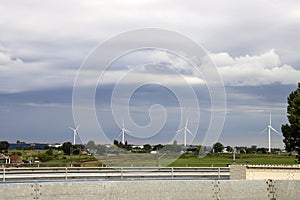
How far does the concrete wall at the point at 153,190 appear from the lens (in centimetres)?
1566

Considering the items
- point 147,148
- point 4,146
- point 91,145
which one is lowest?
point 4,146

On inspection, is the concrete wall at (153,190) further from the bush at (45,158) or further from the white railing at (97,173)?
the bush at (45,158)

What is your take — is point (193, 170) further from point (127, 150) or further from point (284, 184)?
point (284, 184)

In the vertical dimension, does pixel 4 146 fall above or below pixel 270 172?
above

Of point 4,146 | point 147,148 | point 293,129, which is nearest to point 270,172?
point 147,148

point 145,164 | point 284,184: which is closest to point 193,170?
point 145,164

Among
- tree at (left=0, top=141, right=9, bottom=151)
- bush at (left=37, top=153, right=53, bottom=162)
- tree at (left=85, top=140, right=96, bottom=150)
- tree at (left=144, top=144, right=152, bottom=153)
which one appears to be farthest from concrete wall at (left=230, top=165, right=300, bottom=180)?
tree at (left=0, top=141, right=9, bottom=151)

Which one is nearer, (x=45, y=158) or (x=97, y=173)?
(x=97, y=173)

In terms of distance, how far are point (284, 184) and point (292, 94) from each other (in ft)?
95.1

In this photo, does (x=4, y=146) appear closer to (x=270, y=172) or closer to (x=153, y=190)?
(x=270, y=172)

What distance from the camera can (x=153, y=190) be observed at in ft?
56.6

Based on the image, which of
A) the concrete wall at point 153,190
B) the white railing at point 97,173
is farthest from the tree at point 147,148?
the concrete wall at point 153,190

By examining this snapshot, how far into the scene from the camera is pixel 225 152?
240ft

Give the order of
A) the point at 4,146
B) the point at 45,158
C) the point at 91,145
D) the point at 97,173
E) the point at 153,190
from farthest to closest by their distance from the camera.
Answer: the point at 4,146
the point at 45,158
the point at 97,173
the point at 91,145
the point at 153,190
